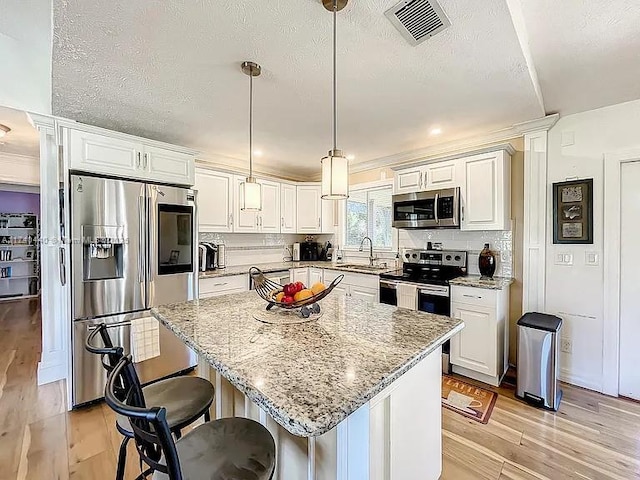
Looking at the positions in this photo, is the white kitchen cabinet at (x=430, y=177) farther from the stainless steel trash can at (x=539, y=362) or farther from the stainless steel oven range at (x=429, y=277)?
the stainless steel trash can at (x=539, y=362)

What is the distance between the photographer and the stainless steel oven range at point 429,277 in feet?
9.75

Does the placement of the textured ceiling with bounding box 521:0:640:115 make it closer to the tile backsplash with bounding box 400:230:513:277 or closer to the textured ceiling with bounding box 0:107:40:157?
the tile backsplash with bounding box 400:230:513:277

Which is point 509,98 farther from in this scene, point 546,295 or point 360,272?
point 360,272

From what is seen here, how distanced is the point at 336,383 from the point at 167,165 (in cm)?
275

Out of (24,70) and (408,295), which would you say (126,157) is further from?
(408,295)

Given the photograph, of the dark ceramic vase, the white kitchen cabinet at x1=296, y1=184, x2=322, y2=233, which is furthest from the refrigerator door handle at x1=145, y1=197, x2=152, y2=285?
the dark ceramic vase

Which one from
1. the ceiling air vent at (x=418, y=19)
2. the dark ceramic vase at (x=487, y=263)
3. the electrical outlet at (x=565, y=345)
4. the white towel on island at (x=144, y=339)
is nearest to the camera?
the ceiling air vent at (x=418, y=19)

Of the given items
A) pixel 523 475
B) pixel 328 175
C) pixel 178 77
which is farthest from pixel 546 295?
pixel 178 77

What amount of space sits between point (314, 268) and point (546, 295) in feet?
8.41

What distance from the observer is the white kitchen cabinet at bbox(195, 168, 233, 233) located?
362cm

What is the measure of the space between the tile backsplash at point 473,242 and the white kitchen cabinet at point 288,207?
1664mm

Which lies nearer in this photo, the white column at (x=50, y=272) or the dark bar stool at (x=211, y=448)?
the dark bar stool at (x=211, y=448)

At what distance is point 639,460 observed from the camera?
6.07 ft

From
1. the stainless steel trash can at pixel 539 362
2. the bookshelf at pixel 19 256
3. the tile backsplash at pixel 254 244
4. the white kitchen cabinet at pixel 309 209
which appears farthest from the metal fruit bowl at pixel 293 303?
the bookshelf at pixel 19 256
